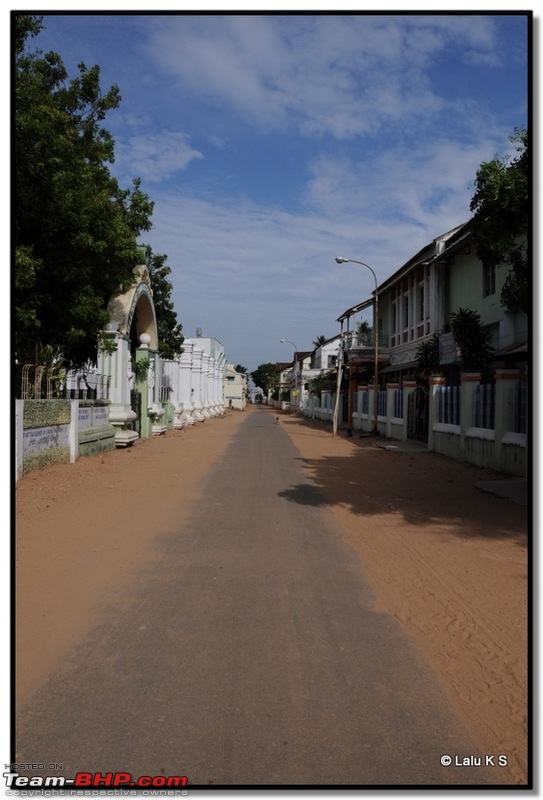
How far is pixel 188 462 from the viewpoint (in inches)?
596

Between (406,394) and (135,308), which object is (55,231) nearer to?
(135,308)

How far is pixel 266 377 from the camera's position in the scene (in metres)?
135

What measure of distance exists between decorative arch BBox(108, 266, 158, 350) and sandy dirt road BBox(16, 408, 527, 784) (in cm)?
651

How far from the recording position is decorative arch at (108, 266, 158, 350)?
1836 centimetres

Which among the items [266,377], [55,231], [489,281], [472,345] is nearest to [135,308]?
[55,231]

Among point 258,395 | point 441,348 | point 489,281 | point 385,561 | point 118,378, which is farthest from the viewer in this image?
point 258,395

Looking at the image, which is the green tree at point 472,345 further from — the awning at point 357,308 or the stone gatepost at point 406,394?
the awning at point 357,308

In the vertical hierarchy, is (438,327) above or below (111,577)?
above

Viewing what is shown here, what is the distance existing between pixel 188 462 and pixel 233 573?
955 centimetres

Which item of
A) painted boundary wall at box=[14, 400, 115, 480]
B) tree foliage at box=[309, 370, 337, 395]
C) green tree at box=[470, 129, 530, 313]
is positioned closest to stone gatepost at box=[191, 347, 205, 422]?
tree foliage at box=[309, 370, 337, 395]

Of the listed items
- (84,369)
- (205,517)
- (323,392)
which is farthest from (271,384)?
(205,517)

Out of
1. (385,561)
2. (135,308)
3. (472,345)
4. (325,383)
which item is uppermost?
(135,308)

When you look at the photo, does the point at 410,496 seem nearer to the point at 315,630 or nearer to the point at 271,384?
the point at 315,630

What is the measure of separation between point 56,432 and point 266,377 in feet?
404
